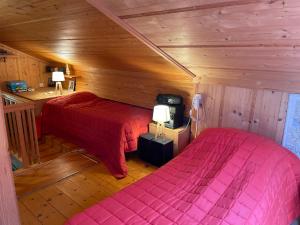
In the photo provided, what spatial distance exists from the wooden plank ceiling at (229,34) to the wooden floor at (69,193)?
1531mm

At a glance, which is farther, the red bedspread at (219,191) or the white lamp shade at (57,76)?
the white lamp shade at (57,76)

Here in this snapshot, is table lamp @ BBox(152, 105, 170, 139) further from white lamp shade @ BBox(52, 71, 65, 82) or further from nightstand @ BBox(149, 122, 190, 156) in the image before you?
white lamp shade @ BBox(52, 71, 65, 82)

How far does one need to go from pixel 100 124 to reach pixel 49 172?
0.84m

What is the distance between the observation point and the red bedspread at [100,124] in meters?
2.86

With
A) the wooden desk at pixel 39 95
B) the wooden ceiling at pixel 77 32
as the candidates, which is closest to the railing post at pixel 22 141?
the wooden ceiling at pixel 77 32

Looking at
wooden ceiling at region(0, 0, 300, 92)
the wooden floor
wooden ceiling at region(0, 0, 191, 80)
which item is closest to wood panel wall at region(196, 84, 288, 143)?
wooden ceiling at region(0, 0, 300, 92)

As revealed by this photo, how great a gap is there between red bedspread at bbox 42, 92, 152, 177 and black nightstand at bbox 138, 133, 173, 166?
0.39 feet

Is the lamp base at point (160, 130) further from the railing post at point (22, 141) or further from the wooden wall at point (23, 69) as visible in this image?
the wooden wall at point (23, 69)

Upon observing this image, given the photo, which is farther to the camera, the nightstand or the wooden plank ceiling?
the nightstand

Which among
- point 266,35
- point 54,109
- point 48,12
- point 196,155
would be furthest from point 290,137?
point 54,109

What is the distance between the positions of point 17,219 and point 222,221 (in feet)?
3.47

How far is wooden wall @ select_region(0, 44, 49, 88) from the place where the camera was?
4465 mm

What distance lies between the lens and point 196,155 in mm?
2111

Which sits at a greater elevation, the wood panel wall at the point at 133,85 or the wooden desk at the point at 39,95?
the wood panel wall at the point at 133,85
